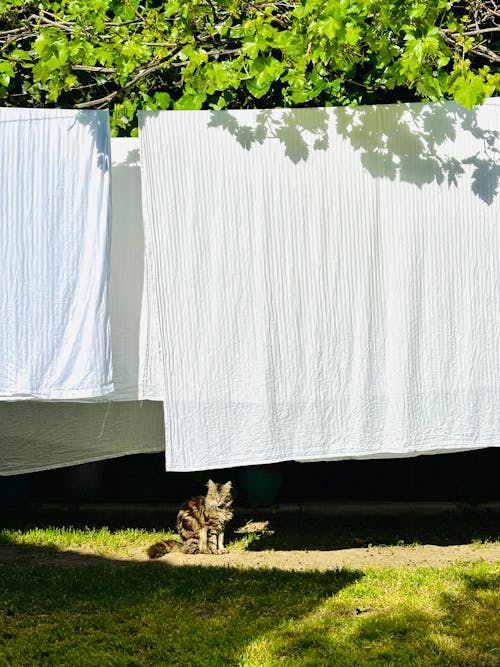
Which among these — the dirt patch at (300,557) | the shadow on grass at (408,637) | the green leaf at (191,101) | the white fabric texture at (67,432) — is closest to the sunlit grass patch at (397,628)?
the shadow on grass at (408,637)

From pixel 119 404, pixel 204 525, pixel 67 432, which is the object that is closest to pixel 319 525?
pixel 204 525

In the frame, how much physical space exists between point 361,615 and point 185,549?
1.93m

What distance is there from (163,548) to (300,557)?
90cm

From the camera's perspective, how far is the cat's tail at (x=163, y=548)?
637 cm

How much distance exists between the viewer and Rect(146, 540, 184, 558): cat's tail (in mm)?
6371

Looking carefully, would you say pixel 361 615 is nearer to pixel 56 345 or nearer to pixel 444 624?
pixel 444 624

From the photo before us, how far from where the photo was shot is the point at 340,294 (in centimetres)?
492

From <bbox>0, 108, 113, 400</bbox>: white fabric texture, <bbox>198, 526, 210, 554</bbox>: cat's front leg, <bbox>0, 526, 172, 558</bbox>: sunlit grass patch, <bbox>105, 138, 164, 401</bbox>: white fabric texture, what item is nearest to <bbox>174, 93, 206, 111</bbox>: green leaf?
<bbox>105, 138, 164, 401</bbox>: white fabric texture

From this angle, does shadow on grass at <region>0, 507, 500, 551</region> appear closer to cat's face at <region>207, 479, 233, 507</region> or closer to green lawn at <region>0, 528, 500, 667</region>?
cat's face at <region>207, 479, 233, 507</region>

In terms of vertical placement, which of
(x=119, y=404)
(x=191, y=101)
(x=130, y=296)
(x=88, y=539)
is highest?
(x=191, y=101)

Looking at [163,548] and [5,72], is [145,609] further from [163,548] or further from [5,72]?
[5,72]

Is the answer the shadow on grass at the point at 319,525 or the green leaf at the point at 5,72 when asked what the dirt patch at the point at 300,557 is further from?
the green leaf at the point at 5,72

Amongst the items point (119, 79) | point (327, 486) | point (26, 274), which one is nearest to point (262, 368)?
point (26, 274)

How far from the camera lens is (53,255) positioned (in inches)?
186
